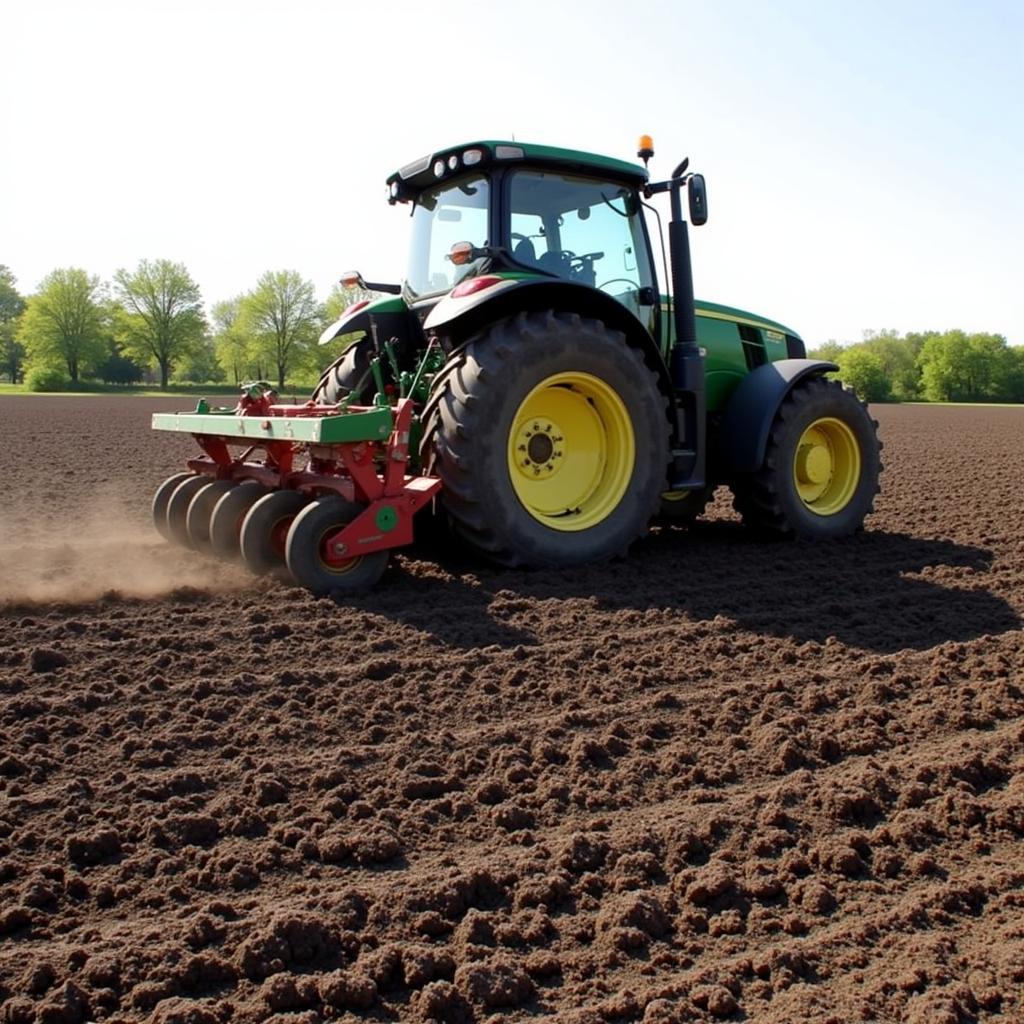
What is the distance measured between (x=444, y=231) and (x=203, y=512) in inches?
87.3

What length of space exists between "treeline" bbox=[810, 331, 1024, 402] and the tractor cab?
65.6 m

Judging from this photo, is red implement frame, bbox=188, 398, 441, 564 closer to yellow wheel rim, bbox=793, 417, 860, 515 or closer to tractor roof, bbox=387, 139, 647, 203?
tractor roof, bbox=387, 139, 647, 203

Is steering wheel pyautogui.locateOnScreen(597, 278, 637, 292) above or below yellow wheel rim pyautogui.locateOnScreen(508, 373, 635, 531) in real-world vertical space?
above

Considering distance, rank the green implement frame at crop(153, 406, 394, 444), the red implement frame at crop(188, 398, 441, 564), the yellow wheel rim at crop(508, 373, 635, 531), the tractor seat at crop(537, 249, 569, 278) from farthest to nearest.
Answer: the tractor seat at crop(537, 249, 569, 278), the yellow wheel rim at crop(508, 373, 635, 531), the red implement frame at crop(188, 398, 441, 564), the green implement frame at crop(153, 406, 394, 444)

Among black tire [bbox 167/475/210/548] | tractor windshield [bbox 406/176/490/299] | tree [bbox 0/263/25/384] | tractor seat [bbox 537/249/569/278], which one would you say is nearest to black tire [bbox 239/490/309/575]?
black tire [bbox 167/475/210/548]

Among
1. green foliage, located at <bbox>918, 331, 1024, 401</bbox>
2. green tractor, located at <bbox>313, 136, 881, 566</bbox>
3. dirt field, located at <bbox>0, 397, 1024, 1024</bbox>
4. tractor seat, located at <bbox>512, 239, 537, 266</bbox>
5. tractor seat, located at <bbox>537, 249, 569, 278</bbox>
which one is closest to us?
dirt field, located at <bbox>0, 397, 1024, 1024</bbox>

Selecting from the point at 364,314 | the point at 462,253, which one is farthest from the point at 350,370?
the point at 462,253

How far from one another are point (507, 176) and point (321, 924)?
4.49m

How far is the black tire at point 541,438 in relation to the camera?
17.3 ft

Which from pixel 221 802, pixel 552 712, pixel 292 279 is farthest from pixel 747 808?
pixel 292 279

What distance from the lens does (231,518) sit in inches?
221

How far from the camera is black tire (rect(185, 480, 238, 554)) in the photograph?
19.5ft

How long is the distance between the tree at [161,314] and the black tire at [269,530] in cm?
6532

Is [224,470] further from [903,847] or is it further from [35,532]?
[903,847]
